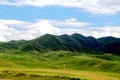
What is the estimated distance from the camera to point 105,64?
530ft

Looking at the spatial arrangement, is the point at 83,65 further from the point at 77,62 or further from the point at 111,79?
the point at 111,79

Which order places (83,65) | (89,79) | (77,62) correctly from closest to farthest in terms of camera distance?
1. (89,79)
2. (83,65)
3. (77,62)

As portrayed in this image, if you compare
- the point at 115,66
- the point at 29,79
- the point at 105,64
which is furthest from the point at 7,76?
the point at 105,64

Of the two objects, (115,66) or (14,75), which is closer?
(14,75)

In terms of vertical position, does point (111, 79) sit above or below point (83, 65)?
below

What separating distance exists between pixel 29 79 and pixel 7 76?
635 centimetres

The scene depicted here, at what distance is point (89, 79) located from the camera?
195 ft

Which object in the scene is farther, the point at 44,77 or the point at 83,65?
the point at 83,65

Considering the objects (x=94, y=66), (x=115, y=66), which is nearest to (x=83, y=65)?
(x=94, y=66)

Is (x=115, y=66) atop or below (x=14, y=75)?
atop

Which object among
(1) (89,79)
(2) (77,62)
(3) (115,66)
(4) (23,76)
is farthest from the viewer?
(2) (77,62)

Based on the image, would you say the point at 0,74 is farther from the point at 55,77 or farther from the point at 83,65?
the point at 83,65

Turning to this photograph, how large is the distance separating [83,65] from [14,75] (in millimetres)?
111918

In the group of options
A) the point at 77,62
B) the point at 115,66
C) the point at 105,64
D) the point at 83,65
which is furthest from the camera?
the point at 77,62
